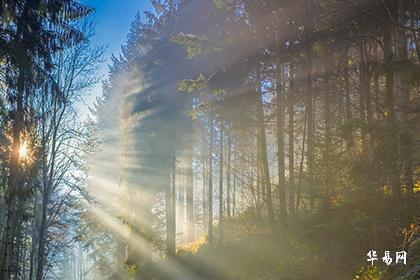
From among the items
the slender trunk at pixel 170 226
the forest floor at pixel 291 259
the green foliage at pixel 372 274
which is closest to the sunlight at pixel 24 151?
the slender trunk at pixel 170 226

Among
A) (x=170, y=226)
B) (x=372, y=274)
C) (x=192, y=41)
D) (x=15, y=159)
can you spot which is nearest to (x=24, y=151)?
(x=15, y=159)

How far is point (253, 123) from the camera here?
1420 cm

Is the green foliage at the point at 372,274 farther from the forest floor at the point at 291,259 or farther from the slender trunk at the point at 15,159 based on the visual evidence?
the slender trunk at the point at 15,159

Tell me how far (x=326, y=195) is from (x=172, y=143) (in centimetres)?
990

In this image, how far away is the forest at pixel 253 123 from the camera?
7.57 m

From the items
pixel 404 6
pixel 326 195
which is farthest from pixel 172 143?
pixel 404 6

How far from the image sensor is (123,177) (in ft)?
63.7

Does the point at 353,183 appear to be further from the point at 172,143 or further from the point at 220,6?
the point at 172,143

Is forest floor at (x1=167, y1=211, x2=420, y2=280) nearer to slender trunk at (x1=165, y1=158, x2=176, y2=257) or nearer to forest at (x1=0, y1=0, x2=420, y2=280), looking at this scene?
forest at (x1=0, y1=0, x2=420, y2=280)

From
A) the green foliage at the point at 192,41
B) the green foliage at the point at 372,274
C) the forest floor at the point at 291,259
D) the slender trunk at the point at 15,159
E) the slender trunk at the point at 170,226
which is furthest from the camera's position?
the slender trunk at the point at 170,226

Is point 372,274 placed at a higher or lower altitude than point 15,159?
lower

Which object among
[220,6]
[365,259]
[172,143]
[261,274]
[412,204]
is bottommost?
[261,274]

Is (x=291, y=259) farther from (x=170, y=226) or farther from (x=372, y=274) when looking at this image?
(x=170, y=226)

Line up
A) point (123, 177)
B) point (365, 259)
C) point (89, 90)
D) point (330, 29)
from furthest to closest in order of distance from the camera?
point (123, 177) < point (89, 90) < point (330, 29) < point (365, 259)
